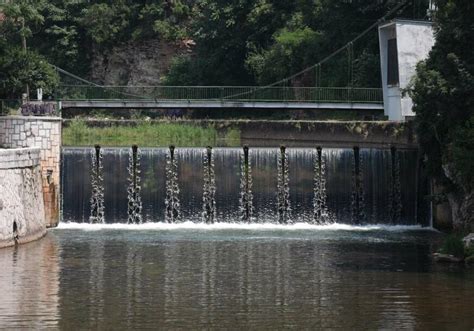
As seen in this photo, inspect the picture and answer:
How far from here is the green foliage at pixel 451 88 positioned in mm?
39016

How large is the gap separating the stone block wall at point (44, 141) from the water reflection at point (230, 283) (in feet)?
8.72

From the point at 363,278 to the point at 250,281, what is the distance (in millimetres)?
3143

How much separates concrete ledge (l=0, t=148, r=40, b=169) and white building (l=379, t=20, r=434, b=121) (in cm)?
1588

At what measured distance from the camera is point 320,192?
46156 millimetres

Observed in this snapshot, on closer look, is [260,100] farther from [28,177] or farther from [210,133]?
[28,177]

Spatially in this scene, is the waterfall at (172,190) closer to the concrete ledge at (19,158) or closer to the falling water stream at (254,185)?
the falling water stream at (254,185)

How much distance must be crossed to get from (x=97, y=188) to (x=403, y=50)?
14.2m

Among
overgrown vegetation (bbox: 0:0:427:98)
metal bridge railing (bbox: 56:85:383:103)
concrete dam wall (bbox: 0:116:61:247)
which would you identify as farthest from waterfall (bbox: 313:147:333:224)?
overgrown vegetation (bbox: 0:0:427:98)

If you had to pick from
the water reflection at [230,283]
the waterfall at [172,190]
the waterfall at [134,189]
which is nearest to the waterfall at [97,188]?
the waterfall at [134,189]

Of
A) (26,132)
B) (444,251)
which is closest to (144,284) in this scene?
(444,251)

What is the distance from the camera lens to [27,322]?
2634cm

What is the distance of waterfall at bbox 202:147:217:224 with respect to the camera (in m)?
45.7

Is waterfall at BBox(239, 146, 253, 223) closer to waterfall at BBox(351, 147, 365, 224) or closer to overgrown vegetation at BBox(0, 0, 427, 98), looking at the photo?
waterfall at BBox(351, 147, 365, 224)

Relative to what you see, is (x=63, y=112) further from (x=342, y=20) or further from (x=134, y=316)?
(x=134, y=316)
